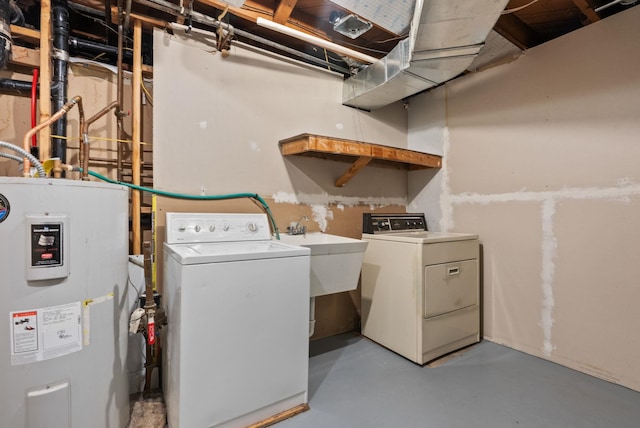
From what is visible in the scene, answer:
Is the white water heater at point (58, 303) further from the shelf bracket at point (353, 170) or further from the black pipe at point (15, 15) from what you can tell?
the shelf bracket at point (353, 170)

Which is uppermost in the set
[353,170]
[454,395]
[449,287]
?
[353,170]

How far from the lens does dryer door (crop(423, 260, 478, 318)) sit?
2.11m

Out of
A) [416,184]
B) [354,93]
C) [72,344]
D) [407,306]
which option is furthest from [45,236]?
[416,184]

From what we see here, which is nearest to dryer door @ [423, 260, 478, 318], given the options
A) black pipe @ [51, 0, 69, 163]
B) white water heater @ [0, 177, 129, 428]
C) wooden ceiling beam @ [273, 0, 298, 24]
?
white water heater @ [0, 177, 129, 428]

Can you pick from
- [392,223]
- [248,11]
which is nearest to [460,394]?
[392,223]

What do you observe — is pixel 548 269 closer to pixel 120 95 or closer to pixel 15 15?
pixel 120 95

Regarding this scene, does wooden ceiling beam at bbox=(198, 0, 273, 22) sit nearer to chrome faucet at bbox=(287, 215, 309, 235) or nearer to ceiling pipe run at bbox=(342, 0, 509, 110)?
ceiling pipe run at bbox=(342, 0, 509, 110)

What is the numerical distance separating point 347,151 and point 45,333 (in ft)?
6.04

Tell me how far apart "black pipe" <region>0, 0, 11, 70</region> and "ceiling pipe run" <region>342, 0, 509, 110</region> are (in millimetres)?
2051

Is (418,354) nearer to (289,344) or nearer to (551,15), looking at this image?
(289,344)

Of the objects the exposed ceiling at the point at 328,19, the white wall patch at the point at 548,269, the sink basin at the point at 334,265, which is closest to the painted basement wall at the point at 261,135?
the exposed ceiling at the point at 328,19

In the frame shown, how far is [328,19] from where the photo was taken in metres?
2.26

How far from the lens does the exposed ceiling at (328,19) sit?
1.72 m

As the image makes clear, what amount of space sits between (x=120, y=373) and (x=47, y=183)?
2.97ft
